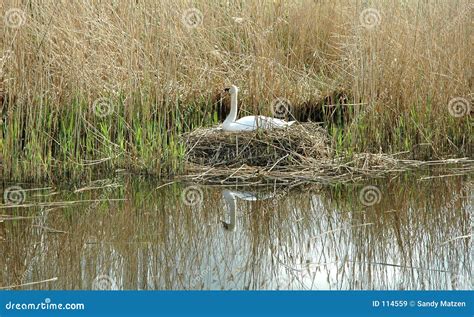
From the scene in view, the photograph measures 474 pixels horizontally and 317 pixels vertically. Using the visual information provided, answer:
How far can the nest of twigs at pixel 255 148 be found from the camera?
6035 millimetres

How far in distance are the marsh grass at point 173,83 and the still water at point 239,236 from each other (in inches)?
16.5

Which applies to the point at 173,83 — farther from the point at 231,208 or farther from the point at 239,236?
the point at 239,236

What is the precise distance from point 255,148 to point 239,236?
178 cm

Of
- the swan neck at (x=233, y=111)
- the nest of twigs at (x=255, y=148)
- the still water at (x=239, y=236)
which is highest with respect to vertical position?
the swan neck at (x=233, y=111)

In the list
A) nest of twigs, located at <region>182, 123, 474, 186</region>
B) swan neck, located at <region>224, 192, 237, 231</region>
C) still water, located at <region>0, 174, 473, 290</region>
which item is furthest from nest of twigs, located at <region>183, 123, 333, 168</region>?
swan neck, located at <region>224, 192, 237, 231</region>

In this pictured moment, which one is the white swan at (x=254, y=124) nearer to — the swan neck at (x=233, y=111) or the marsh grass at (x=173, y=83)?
the swan neck at (x=233, y=111)

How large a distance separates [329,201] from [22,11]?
233 centimetres

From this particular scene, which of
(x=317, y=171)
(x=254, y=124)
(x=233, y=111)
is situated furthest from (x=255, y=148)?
(x=317, y=171)

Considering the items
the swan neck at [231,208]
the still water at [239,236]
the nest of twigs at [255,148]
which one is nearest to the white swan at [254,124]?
the nest of twigs at [255,148]

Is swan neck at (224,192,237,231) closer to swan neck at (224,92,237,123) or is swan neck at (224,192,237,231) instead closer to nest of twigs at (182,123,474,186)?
nest of twigs at (182,123,474,186)

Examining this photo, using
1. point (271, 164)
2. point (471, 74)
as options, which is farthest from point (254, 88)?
point (471, 74)

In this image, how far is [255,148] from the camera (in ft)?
20.0

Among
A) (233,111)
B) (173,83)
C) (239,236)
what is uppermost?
(173,83)

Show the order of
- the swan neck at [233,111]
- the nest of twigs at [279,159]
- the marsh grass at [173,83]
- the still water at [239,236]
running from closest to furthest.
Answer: the still water at [239,236]
the marsh grass at [173,83]
the nest of twigs at [279,159]
the swan neck at [233,111]
